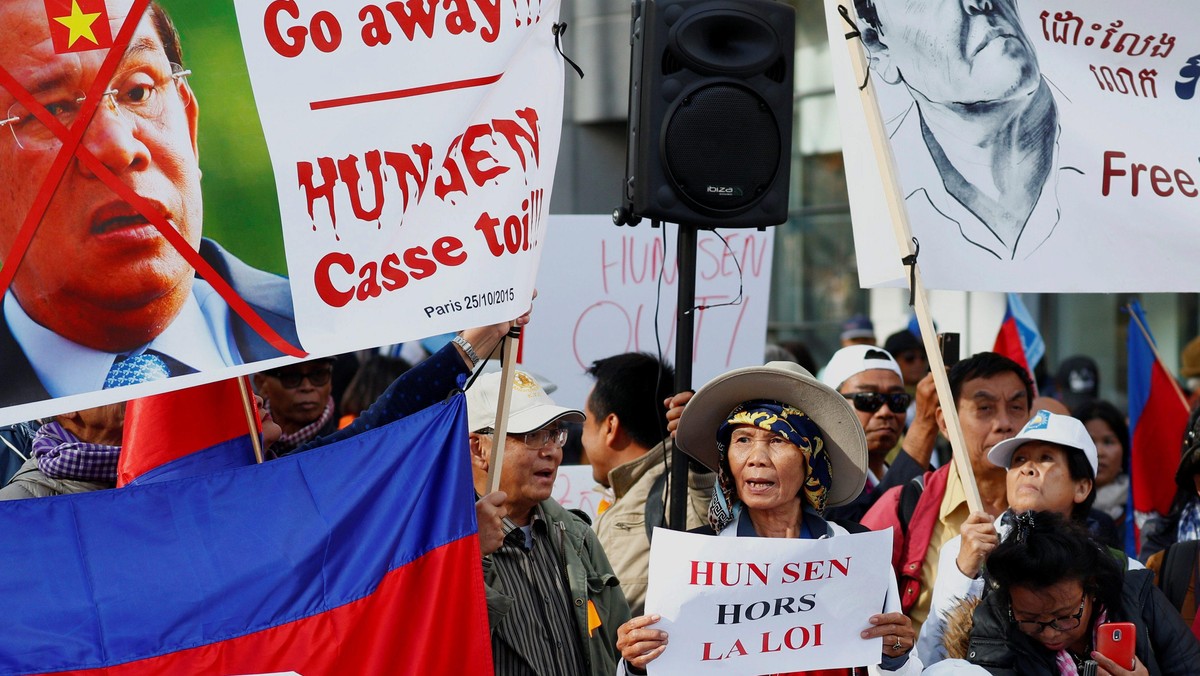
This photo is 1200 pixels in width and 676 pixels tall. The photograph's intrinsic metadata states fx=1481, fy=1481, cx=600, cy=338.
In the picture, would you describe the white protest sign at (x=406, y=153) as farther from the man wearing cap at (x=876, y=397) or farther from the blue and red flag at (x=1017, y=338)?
the blue and red flag at (x=1017, y=338)

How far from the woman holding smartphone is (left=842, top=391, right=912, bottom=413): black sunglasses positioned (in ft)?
6.08

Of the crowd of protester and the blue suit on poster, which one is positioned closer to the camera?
the blue suit on poster

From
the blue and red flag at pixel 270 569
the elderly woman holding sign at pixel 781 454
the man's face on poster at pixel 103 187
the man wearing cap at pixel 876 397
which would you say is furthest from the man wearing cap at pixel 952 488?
the man's face on poster at pixel 103 187

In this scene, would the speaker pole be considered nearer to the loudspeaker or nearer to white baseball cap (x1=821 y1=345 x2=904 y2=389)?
the loudspeaker

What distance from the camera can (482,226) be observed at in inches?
144

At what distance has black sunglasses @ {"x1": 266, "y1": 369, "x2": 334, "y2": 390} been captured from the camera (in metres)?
5.73

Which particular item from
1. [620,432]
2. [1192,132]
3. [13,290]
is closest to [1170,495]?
[1192,132]

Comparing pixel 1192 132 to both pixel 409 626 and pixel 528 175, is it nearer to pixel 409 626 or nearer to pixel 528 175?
pixel 528 175

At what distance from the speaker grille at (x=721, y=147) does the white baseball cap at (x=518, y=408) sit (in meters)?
0.75

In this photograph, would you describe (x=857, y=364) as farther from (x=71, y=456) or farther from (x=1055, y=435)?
(x=71, y=456)

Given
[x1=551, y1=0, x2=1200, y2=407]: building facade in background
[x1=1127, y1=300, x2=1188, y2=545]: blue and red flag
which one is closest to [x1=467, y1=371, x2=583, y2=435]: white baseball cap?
[x1=1127, y1=300, x2=1188, y2=545]: blue and red flag

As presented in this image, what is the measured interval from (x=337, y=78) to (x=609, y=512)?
1968mm

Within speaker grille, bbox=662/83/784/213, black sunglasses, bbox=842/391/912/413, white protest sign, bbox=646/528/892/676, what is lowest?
white protest sign, bbox=646/528/892/676

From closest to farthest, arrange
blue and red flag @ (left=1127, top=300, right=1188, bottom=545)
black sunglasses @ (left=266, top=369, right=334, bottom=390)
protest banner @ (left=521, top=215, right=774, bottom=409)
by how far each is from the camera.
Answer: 1. black sunglasses @ (left=266, top=369, right=334, bottom=390)
2. protest banner @ (left=521, top=215, right=774, bottom=409)
3. blue and red flag @ (left=1127, top=300, right=1188, bottom=545)
